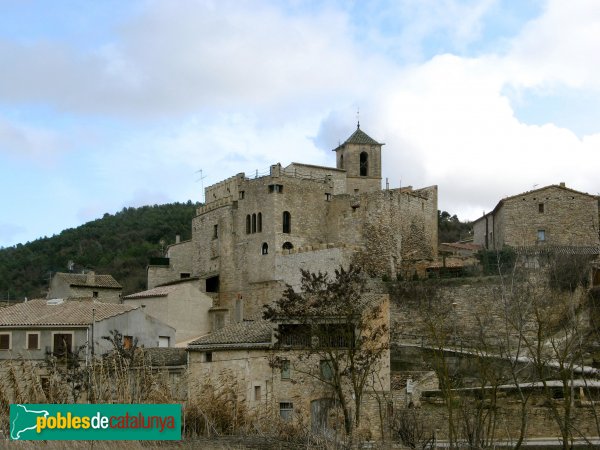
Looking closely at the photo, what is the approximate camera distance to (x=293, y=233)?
165ft

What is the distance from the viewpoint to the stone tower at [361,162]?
56750mm

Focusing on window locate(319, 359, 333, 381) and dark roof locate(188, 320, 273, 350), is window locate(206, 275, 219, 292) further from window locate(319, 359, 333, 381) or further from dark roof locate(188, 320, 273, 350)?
window locate(319, 359, 333, 381)

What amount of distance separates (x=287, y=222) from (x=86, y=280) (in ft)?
42.8

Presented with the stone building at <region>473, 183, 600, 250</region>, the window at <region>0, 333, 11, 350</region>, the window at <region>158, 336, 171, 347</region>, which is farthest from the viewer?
the stone building at <region>473, 183, 600, 250</region>

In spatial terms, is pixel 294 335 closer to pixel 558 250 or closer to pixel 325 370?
pixel 325 370

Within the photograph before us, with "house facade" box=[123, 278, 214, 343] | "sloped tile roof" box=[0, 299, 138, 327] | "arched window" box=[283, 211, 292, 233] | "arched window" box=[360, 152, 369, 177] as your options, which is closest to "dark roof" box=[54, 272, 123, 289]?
"house facade" box=[123, 278, 214, 343]

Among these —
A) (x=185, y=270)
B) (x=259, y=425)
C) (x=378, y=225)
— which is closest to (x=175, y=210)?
(x=185, y=270)

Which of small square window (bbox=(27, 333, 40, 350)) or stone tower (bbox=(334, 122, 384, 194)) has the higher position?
stone tower (bbox=(334, 122, 384, 194))

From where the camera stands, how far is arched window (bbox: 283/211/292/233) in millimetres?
50250

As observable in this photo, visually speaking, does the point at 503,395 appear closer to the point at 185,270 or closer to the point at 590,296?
the point at 590,296

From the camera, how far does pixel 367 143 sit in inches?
2256

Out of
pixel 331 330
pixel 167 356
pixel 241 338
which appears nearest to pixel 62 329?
pixel 167 356

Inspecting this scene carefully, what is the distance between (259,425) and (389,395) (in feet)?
36.5

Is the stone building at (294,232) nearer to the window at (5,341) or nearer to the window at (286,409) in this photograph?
the window at (5,341)
